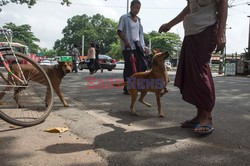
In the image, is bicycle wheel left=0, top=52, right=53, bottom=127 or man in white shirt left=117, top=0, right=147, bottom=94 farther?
man in white shirt left=117, top=0, right=147, bottom=94

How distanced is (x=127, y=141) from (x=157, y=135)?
39cm

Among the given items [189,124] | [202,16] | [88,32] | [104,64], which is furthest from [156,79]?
[88,32]

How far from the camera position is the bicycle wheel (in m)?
3.76

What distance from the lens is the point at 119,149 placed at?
2.65 meters

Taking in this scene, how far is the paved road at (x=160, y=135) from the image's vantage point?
Answer: 96.3 inches

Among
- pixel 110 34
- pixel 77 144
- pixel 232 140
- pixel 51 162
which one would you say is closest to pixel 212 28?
pixel 232 140

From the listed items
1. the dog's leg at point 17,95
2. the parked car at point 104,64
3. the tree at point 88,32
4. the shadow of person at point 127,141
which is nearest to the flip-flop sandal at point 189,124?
the shadow of person at point 127,141

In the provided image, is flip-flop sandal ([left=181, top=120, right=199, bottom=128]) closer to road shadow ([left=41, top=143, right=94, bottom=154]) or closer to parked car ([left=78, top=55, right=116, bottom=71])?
road shadow ([left=41, top=143, right=94, bottom=154])

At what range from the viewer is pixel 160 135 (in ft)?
10.3

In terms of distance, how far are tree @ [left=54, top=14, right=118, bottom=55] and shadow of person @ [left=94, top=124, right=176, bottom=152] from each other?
76141 millimetres

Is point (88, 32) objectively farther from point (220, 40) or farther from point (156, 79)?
point (220, 40)

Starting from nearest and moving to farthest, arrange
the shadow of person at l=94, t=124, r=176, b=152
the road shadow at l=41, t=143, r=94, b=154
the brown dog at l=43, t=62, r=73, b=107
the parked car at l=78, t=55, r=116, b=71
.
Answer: the road shadow at l=41, t=143, r=94, b=154
the shadow of person at l=94, t=124, r=176, b=152
the brown dog at l=43, t=62, r=73, b=107
the parked car at l=78, t=55, r=116, b=71

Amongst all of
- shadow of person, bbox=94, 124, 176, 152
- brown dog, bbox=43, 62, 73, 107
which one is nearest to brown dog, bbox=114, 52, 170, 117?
shadow of person, bbox=94, 124, 176, 152

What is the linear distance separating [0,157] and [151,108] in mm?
2697
